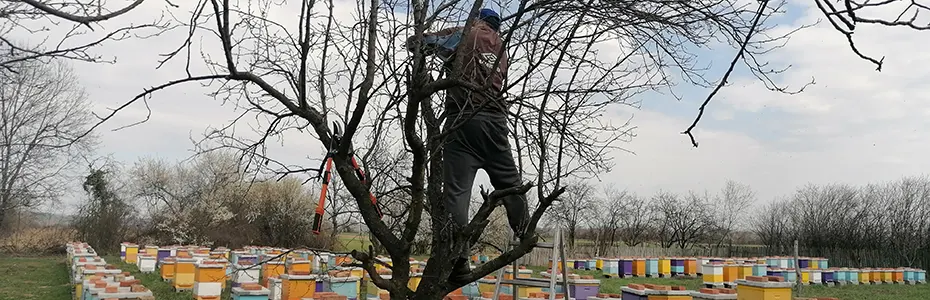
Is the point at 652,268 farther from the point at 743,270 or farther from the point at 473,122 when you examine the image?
the point at 473,122

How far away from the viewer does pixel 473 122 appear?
230cm

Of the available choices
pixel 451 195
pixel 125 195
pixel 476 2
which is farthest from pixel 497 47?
pixel 125 195

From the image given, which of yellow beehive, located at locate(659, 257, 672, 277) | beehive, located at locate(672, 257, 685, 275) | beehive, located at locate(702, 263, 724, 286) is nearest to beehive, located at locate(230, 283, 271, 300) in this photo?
beehive, located at locate(702, 263, 724, 286)

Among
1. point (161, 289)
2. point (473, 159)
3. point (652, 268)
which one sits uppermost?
point (473, 159)

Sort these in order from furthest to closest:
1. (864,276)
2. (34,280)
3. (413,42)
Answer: (864,276), (34,280), (413,42)

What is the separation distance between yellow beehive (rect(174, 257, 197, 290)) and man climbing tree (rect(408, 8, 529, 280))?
868 centimetres

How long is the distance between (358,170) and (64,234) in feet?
73.8

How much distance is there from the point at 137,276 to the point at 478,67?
12342 millimetres

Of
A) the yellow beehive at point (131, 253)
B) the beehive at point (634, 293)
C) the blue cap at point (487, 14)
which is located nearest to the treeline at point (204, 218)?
the yellow beehive at point (131, 253)

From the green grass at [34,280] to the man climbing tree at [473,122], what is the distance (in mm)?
9648

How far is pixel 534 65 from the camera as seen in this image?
1.93 m

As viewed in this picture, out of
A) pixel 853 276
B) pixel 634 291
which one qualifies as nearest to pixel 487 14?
pixel 634 291

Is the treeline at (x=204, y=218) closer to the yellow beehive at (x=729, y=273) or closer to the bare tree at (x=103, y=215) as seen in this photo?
the bare tree at (x=103, y=215)

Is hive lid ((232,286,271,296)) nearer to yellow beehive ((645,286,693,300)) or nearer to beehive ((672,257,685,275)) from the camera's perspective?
yellow beehive ((645,286,693,300))
